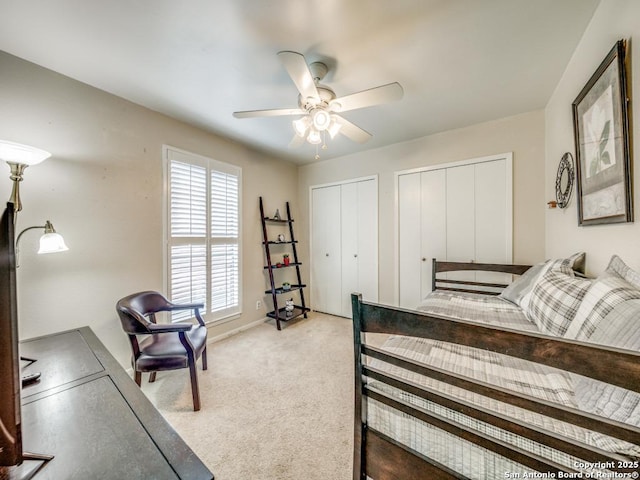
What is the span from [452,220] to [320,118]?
211 cm

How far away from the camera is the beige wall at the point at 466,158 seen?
99.1 inches

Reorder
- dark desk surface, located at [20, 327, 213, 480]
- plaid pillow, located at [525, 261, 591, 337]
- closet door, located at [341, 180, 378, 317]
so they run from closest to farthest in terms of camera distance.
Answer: dark desk surface, located at [20, 327, 213, 480]
plaid pillow, located at [525, 261, 591, 337]
closet door, located at [341, 180, 378, 317]

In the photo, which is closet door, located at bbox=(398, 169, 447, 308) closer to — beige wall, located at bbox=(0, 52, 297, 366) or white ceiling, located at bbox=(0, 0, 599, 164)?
white ceiling, located at bbox=(0, 0, 599, 164)

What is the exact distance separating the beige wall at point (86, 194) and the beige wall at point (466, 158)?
7.68 feet

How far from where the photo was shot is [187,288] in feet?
8.79

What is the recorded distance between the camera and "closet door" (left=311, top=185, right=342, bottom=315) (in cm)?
390

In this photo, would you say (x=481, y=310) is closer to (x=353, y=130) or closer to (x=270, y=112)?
(x=353, y=130)

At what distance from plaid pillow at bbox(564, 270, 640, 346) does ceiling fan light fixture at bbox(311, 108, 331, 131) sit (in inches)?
67.5

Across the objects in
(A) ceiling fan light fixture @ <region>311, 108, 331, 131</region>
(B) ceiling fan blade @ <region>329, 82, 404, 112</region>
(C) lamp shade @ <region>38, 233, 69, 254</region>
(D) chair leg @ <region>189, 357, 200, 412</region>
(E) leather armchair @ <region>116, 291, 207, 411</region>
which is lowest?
(D) chair leg @ <region>189, 357, 200, 412</region>

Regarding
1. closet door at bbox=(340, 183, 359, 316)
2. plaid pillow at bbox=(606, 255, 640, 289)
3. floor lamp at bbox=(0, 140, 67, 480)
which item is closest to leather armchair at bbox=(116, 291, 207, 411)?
floor lamp at bbox=(0, 140, 67, 480)

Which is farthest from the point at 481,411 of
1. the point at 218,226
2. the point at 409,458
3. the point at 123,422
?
the point at 218,226

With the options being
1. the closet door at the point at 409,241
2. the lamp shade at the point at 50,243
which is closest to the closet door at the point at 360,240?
the closet door at the point at 409,241

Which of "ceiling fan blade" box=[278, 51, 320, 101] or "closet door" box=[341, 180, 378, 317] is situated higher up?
"ceiling fan blade" box=[278, 51, 320, 101]

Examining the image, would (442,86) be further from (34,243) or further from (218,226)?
(34,243)
